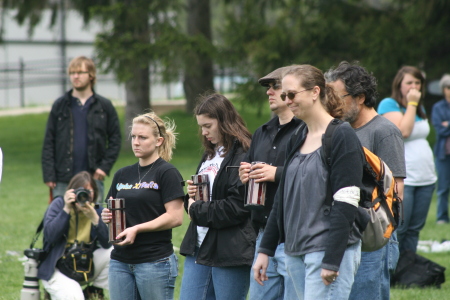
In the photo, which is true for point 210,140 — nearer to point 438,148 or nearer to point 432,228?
point 432,228

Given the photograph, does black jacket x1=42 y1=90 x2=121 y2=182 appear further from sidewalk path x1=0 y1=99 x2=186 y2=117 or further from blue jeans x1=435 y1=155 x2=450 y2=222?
sidewalk path x1=0 y1=99 x2=186 y2=117

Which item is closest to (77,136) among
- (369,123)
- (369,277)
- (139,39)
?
(369,123)

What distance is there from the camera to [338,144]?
314cm

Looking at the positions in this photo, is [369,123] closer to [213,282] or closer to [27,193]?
[213,282]

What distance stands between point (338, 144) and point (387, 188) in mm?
478

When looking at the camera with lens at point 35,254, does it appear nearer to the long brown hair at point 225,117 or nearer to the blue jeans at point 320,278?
the long brown hair at point 225,117

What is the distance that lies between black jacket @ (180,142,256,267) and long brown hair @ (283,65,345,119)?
37.0 inches

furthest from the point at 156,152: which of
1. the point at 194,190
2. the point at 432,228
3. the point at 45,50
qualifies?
the point at 45,50

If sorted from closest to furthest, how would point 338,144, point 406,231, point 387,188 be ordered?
point 338,144 → point 387,188 → point 406,231

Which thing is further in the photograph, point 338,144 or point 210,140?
point 210,140

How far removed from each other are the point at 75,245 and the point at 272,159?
2396 millimetres

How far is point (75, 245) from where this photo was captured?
227 inches

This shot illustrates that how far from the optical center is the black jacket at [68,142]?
6996 mm

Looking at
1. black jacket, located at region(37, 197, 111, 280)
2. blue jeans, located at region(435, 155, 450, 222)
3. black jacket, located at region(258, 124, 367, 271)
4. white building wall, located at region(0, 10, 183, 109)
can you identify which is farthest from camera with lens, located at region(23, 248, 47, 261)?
white building wall, located at region(0, 10, 183, 109)
